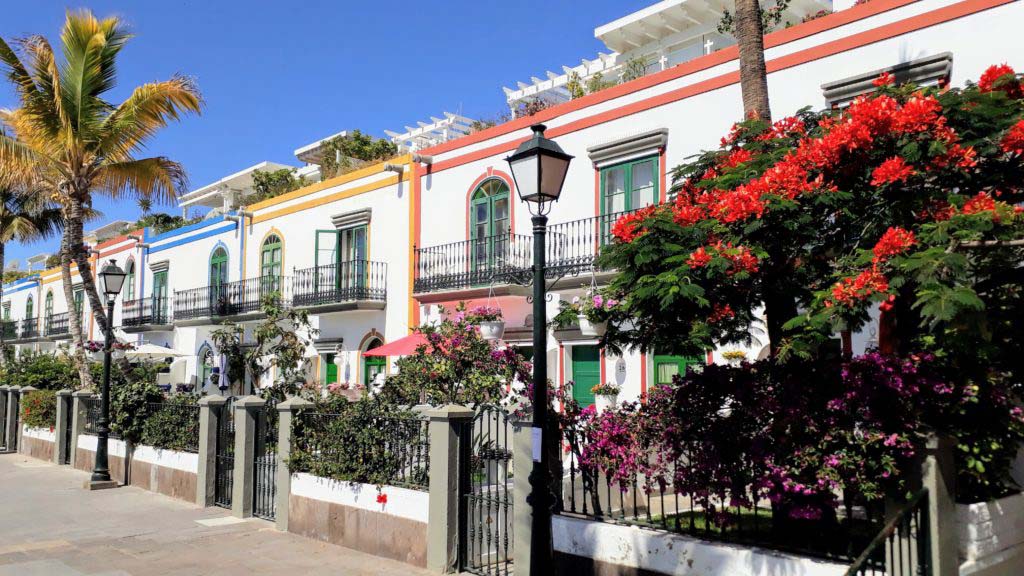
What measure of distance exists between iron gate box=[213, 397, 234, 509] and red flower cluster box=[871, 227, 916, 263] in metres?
9.77

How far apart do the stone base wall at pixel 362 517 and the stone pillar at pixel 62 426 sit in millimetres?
10287

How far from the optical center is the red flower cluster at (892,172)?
5.40 metres

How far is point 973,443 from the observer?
5.82 m

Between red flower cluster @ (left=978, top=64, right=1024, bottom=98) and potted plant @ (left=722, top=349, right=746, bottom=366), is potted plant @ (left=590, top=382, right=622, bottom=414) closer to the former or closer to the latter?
potted plant @ (left=722, top=349, right=746, bottom=366)

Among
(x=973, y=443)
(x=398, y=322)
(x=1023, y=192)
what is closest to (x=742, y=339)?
(x=973, y=443)

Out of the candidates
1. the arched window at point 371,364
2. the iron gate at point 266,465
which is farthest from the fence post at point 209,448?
the arched window at point 371,364

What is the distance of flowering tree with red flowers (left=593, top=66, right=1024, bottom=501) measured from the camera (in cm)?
520

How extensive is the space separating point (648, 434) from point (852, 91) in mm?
7896

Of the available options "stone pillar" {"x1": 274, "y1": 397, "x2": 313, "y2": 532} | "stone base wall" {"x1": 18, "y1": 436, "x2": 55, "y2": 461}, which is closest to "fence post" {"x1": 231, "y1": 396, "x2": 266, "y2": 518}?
→ "stone pillar" {"x1": 274, "y1": 397, "x2": 313, "y2": 532}

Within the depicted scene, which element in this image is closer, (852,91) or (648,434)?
(648,434)

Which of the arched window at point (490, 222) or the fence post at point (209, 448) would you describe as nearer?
the fence post at point (209, 448)

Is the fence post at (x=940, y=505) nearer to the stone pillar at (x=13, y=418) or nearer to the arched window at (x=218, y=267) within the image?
the stone pillar at (x=13, y=418)

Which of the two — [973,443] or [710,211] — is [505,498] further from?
[973,443]

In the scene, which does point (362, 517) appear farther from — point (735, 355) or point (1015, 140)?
point (1015, 140)
